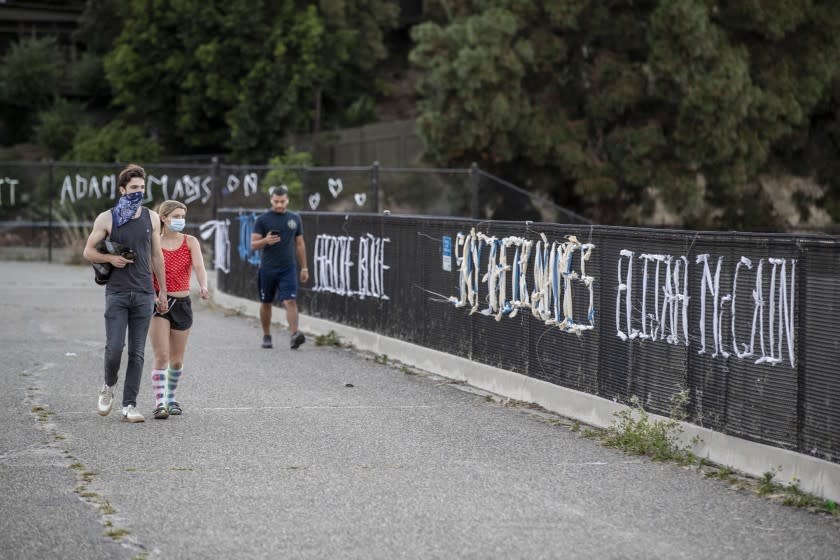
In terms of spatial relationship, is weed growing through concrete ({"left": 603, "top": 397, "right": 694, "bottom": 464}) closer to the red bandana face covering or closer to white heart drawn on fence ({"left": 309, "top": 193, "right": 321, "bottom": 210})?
the red bandana face covering

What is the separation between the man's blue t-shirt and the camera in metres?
16.4

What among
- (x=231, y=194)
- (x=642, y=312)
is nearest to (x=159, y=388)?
(x=642, y=312)

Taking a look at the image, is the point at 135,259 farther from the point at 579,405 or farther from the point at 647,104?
the point at 647,104

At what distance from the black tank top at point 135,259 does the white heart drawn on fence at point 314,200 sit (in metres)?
15.2

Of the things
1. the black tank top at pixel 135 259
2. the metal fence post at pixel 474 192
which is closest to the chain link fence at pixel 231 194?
the metal fence post at pixel 474 192

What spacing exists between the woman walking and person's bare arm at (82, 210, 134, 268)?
67cm

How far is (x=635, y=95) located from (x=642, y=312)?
23.0 m

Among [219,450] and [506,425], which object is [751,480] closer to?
[506,425]

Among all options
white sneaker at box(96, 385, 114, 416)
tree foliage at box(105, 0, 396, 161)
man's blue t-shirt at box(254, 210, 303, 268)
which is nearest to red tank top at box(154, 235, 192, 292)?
white sneaker at box(96, 385, 114, 416)

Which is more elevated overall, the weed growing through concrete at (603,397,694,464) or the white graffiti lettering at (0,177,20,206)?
the white graffiti lettering at (0,177,20,206)

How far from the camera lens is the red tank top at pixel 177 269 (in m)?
11.3

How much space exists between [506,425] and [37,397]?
4.24 meters

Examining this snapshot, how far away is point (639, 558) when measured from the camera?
6598mm

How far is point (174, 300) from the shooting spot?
1131 centimetres
